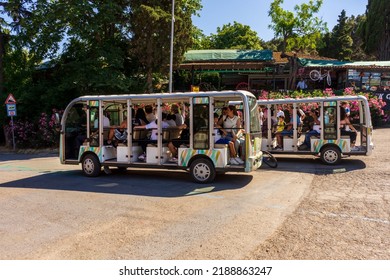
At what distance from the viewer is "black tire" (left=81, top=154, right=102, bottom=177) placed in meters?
10.4

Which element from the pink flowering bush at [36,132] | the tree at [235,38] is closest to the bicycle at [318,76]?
the pink flowering bush at [36,132]

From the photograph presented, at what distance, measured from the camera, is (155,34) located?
19.7 m

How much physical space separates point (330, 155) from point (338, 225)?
20.4ft

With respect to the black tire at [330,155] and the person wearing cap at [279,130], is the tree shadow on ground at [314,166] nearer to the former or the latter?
the black tire at [330,155]

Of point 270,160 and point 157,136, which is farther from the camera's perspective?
point 270,160

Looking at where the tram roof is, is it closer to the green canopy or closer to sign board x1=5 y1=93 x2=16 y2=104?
sign board x1=5 y1=93 x2=16 y2=104

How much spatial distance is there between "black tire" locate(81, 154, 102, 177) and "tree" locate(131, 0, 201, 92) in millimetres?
10358

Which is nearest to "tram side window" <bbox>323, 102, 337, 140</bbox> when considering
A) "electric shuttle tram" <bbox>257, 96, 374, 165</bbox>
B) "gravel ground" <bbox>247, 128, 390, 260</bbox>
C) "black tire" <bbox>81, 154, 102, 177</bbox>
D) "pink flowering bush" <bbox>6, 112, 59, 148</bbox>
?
"electric shuttle tram" <bbox>257, 96, 374, 165</bbox>

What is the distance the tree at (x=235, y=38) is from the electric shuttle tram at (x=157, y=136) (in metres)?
40.1

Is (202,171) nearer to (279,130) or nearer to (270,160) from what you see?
(270,160)

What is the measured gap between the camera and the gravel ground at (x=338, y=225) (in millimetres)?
4566

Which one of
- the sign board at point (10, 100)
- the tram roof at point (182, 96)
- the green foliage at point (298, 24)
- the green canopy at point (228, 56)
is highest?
the green foliage at point (298, 24)

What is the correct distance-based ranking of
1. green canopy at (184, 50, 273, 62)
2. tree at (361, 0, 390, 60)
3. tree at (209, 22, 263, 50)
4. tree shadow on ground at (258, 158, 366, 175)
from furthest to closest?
1. tree at (209, 22, 263, 50)
2. tree at (361, 0, 390, 60)
3. green canopy at (184, 50, 273, 62)
4. tree shadow on ground at (258, 158, 366, 175)

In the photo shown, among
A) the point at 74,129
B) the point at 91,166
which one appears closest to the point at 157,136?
A: the point at 91,166
